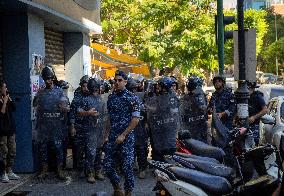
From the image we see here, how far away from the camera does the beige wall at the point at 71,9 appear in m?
11.0

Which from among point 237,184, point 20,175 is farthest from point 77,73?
point 237,184

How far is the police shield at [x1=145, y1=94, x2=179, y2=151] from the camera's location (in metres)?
9.95

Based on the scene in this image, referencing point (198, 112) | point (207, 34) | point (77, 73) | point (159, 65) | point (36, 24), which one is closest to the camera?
point (198, 112)

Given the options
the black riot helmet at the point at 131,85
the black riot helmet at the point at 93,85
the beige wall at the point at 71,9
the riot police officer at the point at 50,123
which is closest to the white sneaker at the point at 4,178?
the riot police officer at the point at 50,123

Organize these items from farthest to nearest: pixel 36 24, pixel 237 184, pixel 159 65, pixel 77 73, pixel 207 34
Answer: pixel 159 65 < pixel 207 34 < pixel 77 73 < pixel 36 24 < pixel 237 184

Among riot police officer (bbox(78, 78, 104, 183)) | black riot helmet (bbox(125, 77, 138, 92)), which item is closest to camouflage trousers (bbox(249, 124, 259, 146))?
black riot helmet (bbox(125, 77, 138, 92))

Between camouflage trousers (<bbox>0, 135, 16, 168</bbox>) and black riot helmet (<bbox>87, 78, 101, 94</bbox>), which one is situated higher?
black riot helmet (<bbox>87, 78, 101, 94</bbox>)

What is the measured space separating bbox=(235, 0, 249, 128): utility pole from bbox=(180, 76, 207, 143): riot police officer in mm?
919

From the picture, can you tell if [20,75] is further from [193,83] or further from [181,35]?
[181,35]

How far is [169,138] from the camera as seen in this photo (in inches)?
396

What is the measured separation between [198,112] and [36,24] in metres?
3.70

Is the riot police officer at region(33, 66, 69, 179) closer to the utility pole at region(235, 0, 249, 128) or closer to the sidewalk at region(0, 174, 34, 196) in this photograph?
the sidewalk at region(0, 174, 34, 196)

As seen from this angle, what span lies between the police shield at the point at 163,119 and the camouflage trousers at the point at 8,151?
2.50 metres

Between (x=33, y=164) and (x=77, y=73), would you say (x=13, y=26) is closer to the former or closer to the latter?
(x=33, y=164)
